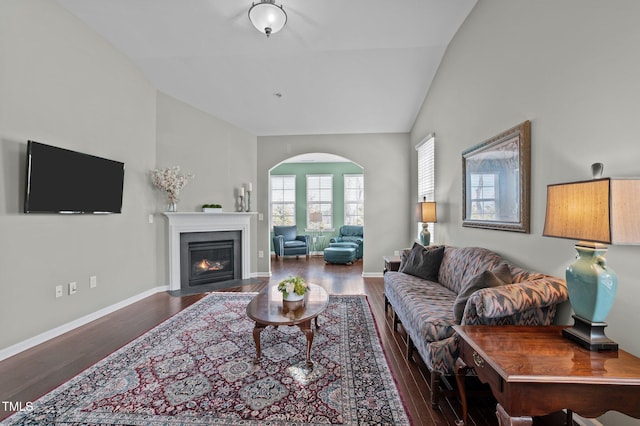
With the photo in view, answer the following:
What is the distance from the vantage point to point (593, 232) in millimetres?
1171

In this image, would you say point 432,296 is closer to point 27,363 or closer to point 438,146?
point 438,146

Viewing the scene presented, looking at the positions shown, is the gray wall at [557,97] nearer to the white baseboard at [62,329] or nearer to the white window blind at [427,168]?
the white window blind at [427,168]

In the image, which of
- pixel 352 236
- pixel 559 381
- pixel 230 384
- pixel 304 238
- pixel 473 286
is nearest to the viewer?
pixel 559 381

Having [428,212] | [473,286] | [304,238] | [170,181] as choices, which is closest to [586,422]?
[473,286]

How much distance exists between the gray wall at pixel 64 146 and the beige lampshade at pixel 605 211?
410cm

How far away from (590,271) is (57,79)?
458 cm

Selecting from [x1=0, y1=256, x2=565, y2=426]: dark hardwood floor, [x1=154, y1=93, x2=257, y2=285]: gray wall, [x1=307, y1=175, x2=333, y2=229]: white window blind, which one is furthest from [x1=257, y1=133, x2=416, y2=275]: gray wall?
[x1=307, y1=175, x2=333, y2=229]: white window blind

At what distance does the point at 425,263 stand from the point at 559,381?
2171mm

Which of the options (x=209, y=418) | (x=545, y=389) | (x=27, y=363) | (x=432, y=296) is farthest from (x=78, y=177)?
(x=545, y=389)

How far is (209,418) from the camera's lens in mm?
1726

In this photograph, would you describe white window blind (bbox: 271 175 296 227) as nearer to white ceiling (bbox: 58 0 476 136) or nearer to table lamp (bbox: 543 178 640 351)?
white ceiling (bbox: 58 0 476 136)

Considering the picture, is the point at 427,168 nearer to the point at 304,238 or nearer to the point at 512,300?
the point at 512,300

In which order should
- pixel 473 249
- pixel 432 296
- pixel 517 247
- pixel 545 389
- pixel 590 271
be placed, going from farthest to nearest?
pixel 473 249
pixel 432 296
pixel 517 247
pixel 590 271
pixel 545 389

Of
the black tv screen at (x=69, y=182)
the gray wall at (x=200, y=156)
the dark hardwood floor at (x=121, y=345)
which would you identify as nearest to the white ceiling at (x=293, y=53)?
the gray wall at (x=200, y=156)
